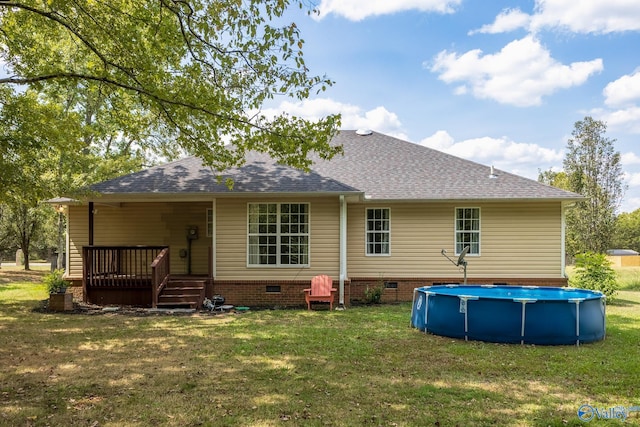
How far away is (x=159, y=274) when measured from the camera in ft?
37.8

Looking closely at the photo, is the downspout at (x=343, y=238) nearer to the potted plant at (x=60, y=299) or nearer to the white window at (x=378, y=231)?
the white window at (x=378, y=231)

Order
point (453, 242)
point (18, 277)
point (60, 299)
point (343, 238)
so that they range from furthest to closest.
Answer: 1. point (18, 277)
2. point (453, 242)
3. point (343, 238)
4. point (60, 299)

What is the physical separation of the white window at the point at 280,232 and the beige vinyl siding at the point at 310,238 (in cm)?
16

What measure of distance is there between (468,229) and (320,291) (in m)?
4.93

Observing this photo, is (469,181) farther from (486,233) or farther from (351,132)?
(351,132)

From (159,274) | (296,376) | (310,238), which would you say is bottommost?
(296,376)

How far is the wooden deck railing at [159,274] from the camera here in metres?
11.1

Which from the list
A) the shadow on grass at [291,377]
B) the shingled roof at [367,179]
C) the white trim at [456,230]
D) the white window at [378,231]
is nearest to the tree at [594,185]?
the shingled roof at [367,179]

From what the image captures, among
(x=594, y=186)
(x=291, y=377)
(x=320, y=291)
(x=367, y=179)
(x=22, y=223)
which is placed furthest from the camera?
(x=594, y=186)

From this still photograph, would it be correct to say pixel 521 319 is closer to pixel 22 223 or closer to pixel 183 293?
pixel 183 293

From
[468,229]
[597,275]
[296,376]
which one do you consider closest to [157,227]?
[468,229]

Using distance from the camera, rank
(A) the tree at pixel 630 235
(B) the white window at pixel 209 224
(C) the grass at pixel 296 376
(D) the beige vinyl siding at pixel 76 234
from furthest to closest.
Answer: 1. (A) the tree at pixel 630 235
2. (B) the white window at pixel 209 224
3. (D) the beige vinyl siding at pixel 76 234
4. (C) the grass at pixel 296 376

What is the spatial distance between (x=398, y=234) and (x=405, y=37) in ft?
19.2

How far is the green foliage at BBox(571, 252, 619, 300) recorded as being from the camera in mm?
12852
